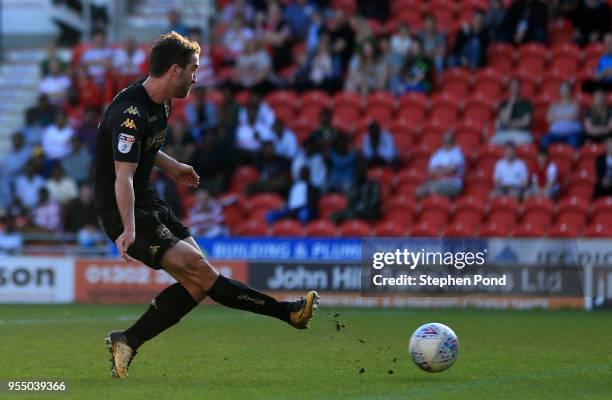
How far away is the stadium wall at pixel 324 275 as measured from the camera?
52.0ft

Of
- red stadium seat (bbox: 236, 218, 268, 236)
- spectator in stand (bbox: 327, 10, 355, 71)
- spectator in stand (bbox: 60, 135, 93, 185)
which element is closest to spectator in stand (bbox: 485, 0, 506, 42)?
spectator in stand (bbox: 327, 10, 355, 71)

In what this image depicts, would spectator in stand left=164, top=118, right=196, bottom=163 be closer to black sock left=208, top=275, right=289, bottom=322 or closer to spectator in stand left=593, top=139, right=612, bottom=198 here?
spectator in stand left=593, top=139, right=612, bottom=198

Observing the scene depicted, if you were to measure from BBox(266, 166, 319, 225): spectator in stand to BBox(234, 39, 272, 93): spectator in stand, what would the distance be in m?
2.57

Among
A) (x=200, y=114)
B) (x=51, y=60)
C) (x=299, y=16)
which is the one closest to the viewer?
(x=200, y=114)

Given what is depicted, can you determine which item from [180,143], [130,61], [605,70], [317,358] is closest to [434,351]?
[317,358]

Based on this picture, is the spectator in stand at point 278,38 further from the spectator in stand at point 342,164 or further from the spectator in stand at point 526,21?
the spectator in stand at point 526,21

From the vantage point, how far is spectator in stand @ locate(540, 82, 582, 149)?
17672 millimetres

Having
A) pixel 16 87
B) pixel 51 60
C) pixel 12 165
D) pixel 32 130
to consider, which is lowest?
pixel 12 165

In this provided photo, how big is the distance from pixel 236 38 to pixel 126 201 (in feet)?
46.0

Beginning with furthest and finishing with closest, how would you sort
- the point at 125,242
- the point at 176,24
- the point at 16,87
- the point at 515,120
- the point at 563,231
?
the point at 16,87
the point at 176,24
the point at 515,120
the point at 563,231
the point at 125,242

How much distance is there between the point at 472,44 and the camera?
62.6ft

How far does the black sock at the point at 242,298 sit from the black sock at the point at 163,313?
0.23 metres

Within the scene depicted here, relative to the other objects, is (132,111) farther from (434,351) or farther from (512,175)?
(512,175)

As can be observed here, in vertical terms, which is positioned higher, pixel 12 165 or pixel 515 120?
pixel 515 120
